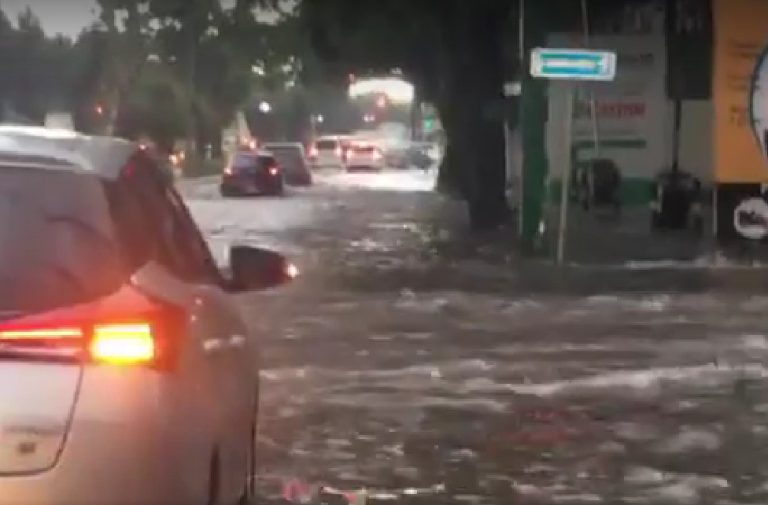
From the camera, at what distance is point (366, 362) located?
15.9 metres

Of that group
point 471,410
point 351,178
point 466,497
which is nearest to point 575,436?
point 471,410

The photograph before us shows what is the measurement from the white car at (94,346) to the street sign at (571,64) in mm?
19110

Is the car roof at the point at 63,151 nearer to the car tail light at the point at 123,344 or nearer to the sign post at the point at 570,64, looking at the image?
the car tail light at the point at 123,344

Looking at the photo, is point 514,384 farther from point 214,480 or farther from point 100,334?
point 100,334

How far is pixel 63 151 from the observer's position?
22.0 feet

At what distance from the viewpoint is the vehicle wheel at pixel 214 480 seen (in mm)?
6867

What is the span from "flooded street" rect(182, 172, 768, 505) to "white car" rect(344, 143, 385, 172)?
228 feet

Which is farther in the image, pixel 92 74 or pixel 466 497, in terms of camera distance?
pixel 92 74

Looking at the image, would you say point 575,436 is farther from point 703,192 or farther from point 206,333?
point 703,192

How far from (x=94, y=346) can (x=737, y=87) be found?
2416 cm

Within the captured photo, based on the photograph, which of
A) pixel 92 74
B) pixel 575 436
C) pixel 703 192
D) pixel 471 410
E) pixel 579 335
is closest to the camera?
pixel 575 436

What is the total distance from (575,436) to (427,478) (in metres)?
1.71

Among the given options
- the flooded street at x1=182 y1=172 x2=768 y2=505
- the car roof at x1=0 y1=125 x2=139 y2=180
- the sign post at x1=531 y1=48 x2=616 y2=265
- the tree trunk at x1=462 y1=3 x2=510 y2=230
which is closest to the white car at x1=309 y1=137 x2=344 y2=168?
the tree trunk at x1=462 y1=3 x2=510 y2=230

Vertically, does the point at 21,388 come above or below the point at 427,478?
above
